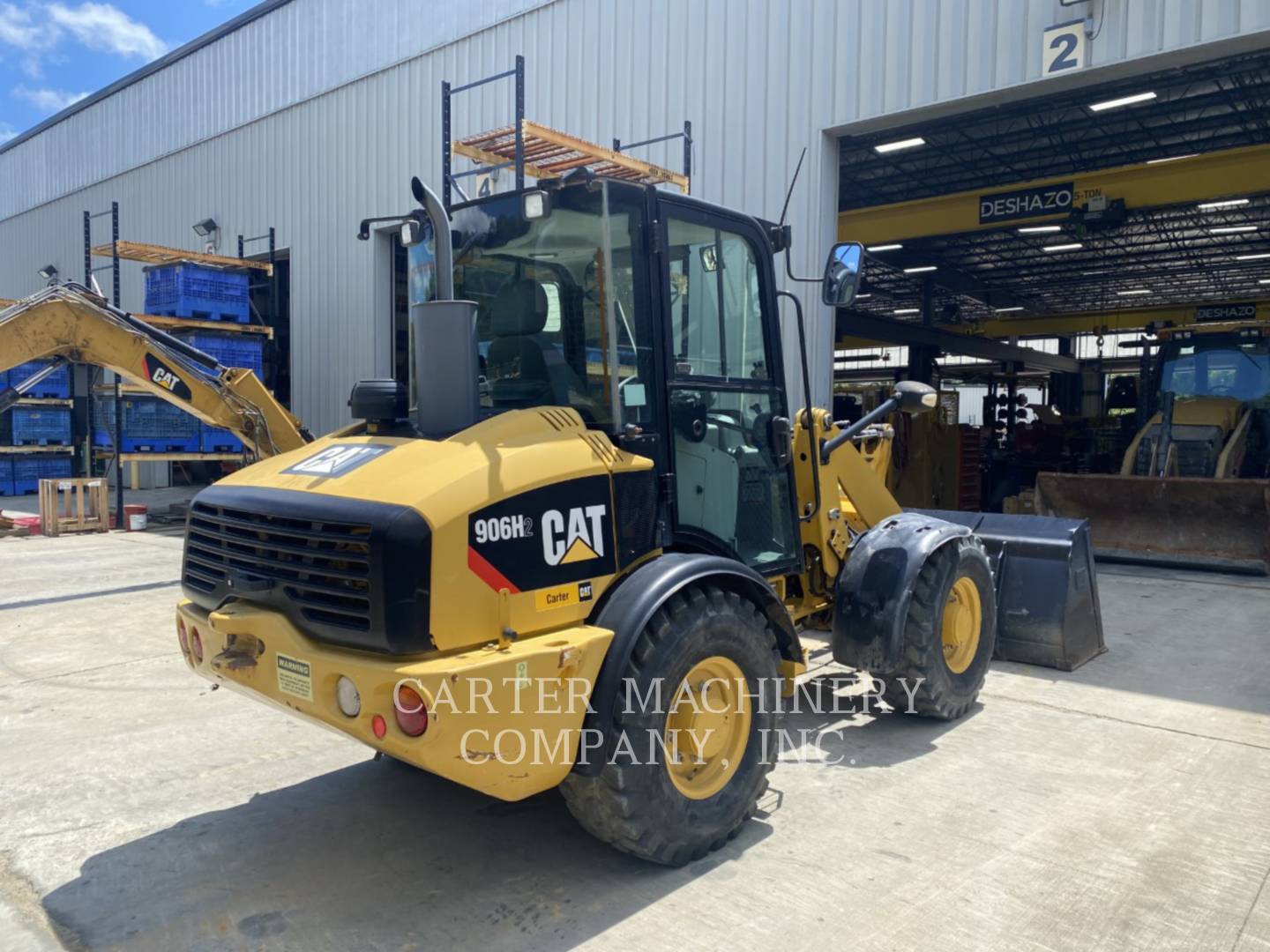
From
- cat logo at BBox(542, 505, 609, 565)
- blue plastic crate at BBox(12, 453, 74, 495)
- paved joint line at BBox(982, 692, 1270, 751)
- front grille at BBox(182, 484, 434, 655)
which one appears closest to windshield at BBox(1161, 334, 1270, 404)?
paved joint line at BBox(982, 692, 1270, 751)

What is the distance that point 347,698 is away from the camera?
2.88 metres

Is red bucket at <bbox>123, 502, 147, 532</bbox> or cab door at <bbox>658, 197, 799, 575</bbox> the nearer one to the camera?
cab door at <bbox>658, 197, 799, 575</bbox>

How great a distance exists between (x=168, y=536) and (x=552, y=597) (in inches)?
473

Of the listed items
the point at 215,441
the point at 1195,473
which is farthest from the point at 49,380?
the point at 1195,473

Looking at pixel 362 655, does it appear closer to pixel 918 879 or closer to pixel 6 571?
pixel 918 879

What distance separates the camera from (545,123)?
39.1 feet

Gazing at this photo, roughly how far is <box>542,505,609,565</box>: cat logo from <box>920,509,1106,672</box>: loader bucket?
393 centimetres

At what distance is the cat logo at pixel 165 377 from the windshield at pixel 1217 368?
467 inches

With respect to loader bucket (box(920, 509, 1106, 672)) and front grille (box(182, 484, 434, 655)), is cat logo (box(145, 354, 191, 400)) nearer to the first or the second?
front grille (box(182, 484, 434, 655))

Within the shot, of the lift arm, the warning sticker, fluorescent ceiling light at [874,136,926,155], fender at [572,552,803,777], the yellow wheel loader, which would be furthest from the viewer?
fluorescent ceiling light at [874,136,926,155]

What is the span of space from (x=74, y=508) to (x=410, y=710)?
13512 millimetres

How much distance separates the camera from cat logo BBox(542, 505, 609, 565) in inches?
122

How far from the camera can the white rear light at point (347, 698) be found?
2851 mm

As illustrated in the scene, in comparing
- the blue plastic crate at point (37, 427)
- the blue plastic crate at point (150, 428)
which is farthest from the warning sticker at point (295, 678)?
the blue plastic crate at point (37, 427)
